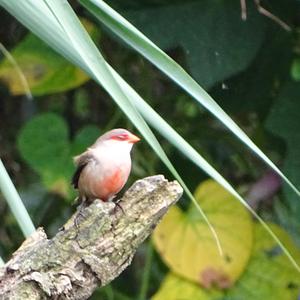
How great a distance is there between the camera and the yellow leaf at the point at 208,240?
3.05m

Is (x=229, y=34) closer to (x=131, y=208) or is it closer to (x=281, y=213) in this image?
(x=281, y=213)

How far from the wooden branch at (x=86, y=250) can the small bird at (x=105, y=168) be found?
0.30 metres

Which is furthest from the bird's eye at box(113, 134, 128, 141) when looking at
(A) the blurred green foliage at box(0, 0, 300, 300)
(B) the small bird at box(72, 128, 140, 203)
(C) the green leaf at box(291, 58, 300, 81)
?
(C) the green leaf at box(291, 58, 300, 81)

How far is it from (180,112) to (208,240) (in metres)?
0.39

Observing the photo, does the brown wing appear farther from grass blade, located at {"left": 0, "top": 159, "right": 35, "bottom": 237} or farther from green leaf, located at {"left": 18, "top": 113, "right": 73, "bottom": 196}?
green leaf, located at {"left": 18, "top": 113, "right": 73, "bottom": 196}

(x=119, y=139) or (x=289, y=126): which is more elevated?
(x=119, y=139)

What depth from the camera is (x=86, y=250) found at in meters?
1.54

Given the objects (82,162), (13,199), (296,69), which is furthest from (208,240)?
(13,199)

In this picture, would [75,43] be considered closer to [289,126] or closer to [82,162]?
[82,162]

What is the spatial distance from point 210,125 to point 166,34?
1.57 ft

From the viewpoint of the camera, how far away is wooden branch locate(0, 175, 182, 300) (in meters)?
1.51

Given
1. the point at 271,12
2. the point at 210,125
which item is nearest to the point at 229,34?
the point at 271,12

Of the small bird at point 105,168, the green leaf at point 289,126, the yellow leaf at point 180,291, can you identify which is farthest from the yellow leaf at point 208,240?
the small bird at point 105,168

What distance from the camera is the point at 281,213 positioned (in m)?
3.18
